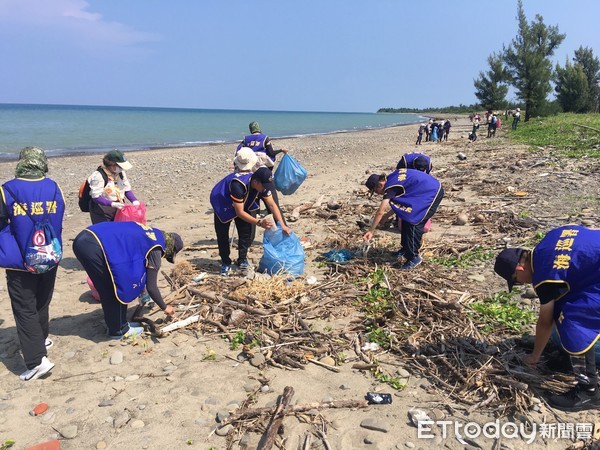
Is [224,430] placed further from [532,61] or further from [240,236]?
[532,61]

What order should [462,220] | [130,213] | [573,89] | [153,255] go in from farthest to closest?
[573,89] → [462,220] → [130,213] → [153,255]

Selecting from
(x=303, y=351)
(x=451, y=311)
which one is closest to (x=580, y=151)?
(x=451, y=311)

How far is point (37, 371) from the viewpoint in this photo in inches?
147

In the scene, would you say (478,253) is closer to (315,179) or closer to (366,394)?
(366,394)

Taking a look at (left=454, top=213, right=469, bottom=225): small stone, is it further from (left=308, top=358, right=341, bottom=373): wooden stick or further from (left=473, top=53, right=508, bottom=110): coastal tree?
(left=473, top=53, right=508, bottom=110): coastal tree

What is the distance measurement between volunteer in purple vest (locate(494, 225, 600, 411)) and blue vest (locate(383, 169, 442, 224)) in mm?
2415

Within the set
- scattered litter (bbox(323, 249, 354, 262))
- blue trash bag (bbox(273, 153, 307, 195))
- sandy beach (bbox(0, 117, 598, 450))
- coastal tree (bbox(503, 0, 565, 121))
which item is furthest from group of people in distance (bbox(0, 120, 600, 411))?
coastal tree (bbox(503, 0, 565, 121))

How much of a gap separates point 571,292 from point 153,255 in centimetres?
357

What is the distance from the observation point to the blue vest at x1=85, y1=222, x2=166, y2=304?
3.93 meters

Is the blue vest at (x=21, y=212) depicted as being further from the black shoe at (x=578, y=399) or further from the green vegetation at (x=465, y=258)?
the green vegetation at (x=465, y=258)

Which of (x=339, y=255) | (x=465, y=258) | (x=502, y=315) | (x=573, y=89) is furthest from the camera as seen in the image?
(x=573, y=89)

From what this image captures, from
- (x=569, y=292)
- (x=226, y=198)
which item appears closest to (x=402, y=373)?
(x=569, y=292)

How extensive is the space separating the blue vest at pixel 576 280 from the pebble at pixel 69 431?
3598 millimetres

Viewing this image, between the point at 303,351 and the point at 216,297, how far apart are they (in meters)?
1.41
